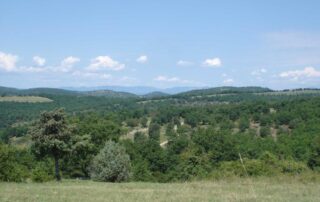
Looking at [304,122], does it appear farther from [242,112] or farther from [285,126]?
[242,112]

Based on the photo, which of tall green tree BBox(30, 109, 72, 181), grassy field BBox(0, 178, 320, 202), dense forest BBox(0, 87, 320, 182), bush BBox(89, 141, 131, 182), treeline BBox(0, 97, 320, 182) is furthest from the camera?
treeline BBox(0, 97, 320, 182)

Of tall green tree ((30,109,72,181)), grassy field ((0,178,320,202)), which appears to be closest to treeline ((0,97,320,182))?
tall green tree ((30,109,72,181))

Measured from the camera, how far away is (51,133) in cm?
3894

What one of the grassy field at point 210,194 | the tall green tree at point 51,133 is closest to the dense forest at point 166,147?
the tall green tree at point 51,133

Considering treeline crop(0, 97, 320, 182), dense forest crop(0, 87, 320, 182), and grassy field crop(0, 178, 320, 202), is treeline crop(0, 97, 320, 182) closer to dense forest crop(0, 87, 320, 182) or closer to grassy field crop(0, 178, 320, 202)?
dense forest crop(0, 87, 320, 182)

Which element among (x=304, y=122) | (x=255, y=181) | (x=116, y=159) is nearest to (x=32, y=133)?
(x=116, y=159)

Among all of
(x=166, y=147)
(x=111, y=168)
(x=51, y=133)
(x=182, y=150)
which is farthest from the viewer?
(x=166, y=147)

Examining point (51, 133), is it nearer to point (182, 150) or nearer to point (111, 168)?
point (111, 168)

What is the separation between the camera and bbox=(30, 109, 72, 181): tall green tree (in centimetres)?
3825

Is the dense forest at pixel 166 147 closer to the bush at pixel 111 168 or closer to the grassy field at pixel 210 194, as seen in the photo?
the bush at pixel 111 168

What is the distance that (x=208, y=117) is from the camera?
162 metres

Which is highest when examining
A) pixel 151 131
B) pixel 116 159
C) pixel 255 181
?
pixel 255 181

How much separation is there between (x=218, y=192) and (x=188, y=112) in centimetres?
16298

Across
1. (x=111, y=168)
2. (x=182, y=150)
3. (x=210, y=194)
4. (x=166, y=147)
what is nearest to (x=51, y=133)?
(x=111, y=168)
